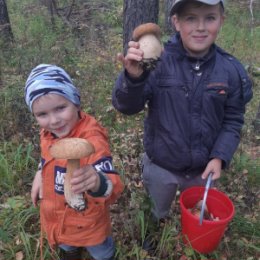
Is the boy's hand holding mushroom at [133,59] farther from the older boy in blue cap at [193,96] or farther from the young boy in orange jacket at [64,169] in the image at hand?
the young boy in orange jacket at [64,169]

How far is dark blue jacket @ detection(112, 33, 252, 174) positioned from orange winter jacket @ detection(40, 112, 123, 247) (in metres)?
0.30

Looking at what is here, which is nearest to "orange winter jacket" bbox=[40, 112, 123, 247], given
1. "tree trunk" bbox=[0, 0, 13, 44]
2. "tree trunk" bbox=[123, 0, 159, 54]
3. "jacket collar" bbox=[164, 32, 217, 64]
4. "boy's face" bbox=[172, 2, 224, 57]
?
"jacket collar" bbox=[164, 32, 217, 64]

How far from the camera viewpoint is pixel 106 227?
255 centimetres

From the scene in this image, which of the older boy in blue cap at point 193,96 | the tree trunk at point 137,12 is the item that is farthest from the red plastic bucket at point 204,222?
the tree trunk at point 137,12

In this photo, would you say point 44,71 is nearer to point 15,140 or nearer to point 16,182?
point 16,182

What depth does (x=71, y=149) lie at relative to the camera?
5.94ft

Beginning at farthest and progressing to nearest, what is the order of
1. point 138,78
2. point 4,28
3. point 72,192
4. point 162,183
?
point 4,28
point 162,183
point 138,78
point 72,192

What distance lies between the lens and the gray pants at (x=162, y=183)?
9.18 feet

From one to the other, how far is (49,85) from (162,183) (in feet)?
4.03

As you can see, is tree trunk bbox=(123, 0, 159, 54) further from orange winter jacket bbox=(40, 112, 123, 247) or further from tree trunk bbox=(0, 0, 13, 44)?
orange winter jacket bbox=(40, 112, 123, 247)

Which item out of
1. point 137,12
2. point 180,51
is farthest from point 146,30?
point 137,12

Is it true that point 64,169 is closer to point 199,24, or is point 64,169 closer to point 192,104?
point 192,104

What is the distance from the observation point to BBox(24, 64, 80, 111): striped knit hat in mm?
2184

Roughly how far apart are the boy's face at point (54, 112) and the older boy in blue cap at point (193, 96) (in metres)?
0.34
